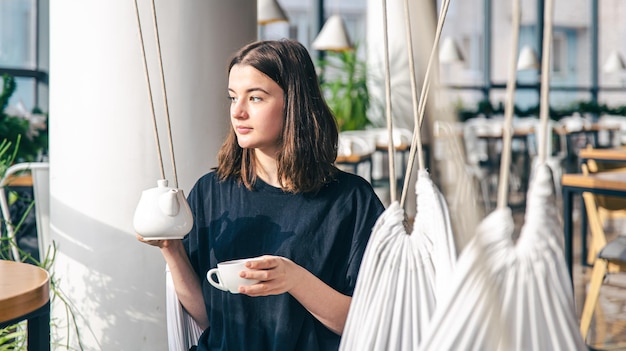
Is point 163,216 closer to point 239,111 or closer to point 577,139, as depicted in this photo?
point 239,111

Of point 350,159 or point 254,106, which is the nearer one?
point 254,106

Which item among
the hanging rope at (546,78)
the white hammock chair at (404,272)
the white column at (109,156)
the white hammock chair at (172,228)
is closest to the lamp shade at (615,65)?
the white column at (109,156)

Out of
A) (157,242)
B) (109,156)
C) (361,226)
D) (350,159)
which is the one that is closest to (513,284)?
(361,226)

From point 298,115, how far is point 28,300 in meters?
0.56

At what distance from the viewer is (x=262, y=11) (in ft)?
19.7

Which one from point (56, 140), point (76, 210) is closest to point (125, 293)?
point (76, 210)

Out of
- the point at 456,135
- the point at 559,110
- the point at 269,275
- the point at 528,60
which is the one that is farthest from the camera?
the point at 559,110

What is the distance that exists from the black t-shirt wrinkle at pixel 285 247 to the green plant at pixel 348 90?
527 cm

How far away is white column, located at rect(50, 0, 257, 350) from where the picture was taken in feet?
6.08

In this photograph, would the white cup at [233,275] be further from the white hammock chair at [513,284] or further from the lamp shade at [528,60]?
the lamp shade at [528,60]

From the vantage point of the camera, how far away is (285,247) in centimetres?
143

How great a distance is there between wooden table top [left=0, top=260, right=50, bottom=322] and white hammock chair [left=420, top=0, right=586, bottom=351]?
0.75 metres

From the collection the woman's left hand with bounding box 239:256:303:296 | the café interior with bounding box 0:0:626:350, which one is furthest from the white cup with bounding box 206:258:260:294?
the café interior with bounding box 0:0:626:350

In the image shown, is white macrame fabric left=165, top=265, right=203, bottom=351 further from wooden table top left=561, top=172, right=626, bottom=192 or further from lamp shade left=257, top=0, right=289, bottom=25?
lamp shade left=257, top=0, right=289, bottom=25
